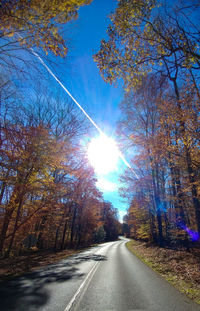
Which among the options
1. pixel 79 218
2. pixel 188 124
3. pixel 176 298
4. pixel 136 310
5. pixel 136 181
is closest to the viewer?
pixel 136 310

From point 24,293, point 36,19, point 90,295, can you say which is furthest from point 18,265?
point 36,19

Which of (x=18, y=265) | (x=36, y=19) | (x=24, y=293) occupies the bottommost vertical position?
(x=18, y=265)

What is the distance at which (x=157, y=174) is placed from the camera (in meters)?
16.1

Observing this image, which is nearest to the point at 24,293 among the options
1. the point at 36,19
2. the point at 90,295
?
the point at 90,295

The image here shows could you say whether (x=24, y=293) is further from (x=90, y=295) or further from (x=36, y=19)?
(x=36, y=19)

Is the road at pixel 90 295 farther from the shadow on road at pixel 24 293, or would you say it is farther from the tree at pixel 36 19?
the tree at pixel 36 19

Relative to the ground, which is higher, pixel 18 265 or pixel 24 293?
pixel 24 293

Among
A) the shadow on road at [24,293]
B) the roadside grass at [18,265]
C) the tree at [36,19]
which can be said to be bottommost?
the roadside grass at [18,265]

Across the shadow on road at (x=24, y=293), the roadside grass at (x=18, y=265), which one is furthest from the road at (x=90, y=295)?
the roadside grass at (x=18, y=265)

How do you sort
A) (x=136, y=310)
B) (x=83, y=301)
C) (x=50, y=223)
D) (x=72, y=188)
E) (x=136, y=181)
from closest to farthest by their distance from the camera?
(x=136, y=310) → (x=83, y=301) → (x=72, y=188) → (x=50, y=223) → (x=136, y=181)

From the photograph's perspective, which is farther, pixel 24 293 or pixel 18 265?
pixel 18 265

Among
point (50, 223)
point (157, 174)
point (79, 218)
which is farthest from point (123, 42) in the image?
point (79, 218)

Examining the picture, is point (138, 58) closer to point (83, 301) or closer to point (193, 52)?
point (193, 52)

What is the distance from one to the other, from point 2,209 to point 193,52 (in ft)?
40.1
